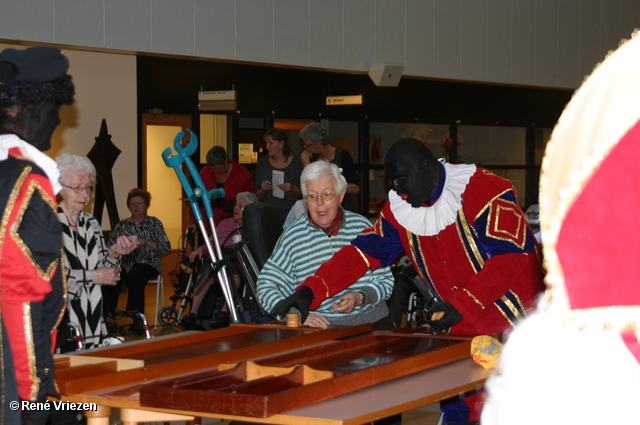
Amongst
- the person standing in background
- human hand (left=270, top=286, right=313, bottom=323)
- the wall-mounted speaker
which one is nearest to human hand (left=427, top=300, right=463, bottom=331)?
human hand (left=270, top=286, right=313, bottom=323)

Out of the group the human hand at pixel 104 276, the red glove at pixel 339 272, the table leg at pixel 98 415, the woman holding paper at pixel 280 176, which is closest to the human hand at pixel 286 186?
the woman holding paper at pixel 280 176

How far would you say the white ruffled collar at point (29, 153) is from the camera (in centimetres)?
203

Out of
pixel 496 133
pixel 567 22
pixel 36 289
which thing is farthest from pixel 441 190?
pixel 496 133

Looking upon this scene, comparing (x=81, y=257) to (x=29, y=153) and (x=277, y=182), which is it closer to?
(x=29, y=153)

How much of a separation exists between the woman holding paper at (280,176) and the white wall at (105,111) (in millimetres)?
2673

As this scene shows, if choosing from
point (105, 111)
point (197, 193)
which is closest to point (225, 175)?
point (105, 111)

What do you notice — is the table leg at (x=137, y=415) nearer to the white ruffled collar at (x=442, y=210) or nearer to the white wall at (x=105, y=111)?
the white ruffled collar at (x=442, y=210)

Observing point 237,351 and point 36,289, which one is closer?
point 36,289

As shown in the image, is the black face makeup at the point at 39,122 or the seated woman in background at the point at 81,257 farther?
the seated woman in background at the point at 81,257

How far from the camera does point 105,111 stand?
348 inches

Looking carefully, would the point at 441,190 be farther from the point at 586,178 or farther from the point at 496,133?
the point at 496,133

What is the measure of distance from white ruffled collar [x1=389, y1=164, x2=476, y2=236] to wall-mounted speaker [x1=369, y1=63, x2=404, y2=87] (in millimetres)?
6051

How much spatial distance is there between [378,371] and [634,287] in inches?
60.8

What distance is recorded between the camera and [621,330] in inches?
26.9
